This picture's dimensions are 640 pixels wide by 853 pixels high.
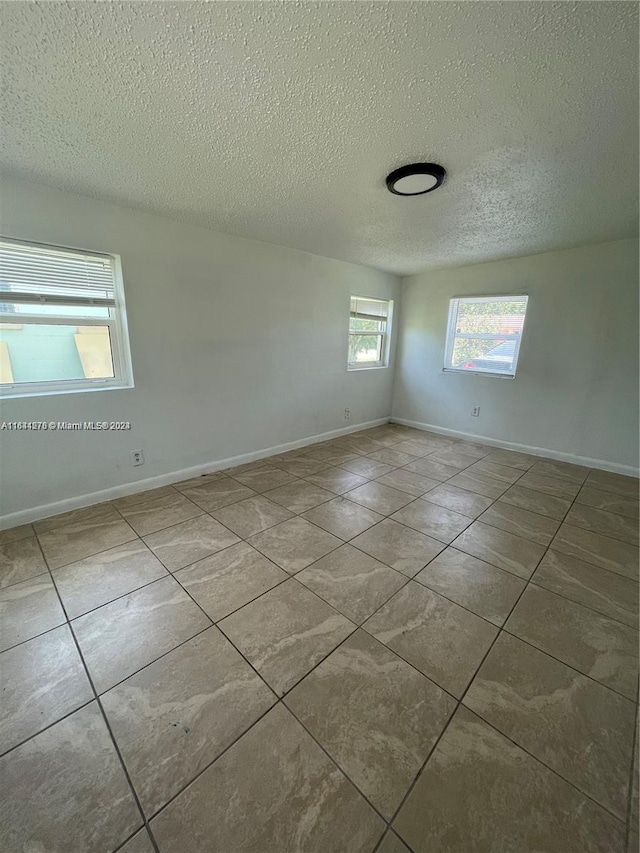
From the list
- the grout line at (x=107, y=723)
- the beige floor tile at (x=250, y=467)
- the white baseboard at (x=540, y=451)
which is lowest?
the grout line at (x=107, y=723)

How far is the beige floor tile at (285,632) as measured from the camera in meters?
1.31

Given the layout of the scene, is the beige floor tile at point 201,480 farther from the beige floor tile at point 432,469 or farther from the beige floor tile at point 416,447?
the beige floor tile at point 416,447

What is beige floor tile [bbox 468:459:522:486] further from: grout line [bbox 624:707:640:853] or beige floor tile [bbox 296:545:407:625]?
grout line [bbox 624:707:640:853]

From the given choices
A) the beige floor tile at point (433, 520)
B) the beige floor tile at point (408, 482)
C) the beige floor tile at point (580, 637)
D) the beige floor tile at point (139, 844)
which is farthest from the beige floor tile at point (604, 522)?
the beige floor tile at point (139, 844)

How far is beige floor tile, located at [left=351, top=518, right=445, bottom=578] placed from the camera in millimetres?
1936

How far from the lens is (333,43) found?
1058 mm

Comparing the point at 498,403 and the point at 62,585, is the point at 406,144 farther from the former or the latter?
the point at 498,403

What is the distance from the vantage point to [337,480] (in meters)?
3.06

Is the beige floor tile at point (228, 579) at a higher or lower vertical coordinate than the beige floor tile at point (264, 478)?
lower

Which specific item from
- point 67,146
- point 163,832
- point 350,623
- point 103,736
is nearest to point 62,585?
point 103,736

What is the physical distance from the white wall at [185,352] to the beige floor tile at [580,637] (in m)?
2.71

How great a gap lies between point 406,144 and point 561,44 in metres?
0.65

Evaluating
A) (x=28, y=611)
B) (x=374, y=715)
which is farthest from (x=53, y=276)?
(x=374, y=715)

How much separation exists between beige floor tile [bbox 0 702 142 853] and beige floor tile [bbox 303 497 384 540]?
4.86 feet
